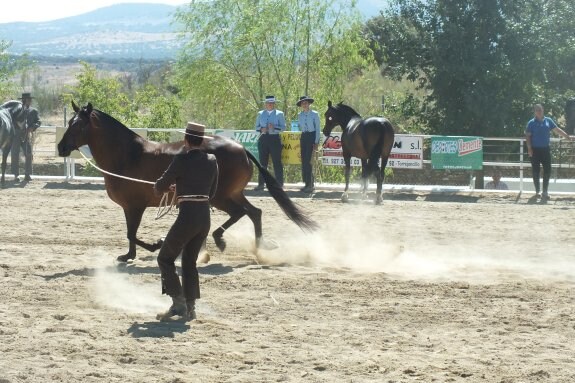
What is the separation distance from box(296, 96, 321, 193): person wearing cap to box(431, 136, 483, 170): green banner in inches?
97.4

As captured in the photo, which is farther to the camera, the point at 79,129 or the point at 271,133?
the point at 271,133

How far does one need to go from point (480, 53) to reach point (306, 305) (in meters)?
20.9

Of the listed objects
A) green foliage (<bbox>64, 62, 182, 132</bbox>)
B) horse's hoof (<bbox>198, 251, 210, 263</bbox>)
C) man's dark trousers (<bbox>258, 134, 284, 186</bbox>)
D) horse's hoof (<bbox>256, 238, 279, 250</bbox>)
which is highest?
green foliage (<bbox>64, 62, 182, 132</bbox>)

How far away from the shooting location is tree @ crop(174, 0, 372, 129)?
96.2 feet

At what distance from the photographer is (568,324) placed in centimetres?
811

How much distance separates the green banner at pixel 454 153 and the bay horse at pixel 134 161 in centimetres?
922

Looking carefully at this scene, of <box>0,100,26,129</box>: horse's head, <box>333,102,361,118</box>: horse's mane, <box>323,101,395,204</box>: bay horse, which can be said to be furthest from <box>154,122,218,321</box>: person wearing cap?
<box>0,100,26,129</box>: horse's head

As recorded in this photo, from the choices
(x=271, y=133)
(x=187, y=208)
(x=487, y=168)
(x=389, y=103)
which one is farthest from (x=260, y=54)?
(x=187, y=208)

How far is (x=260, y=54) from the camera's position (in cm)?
3000

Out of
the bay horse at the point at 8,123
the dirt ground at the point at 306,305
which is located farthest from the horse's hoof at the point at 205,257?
the bay horse at the point at 8,123

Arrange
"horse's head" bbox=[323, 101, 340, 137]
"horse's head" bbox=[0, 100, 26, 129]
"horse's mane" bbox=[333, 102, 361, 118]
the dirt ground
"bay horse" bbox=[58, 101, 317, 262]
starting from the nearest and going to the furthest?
1. the dirt ground
2. "bay horse" bbox=[58, 101, 317, 262]
3. "horse's mane" bbox=[333, 102, 361, 118]
4. "horse's head" bbox=[323, 101, 340, 137]
5. "horse's head" bbox=[0, 100, 26, 129]

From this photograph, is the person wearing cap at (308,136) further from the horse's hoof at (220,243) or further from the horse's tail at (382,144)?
the horse's hoof at (220,243)

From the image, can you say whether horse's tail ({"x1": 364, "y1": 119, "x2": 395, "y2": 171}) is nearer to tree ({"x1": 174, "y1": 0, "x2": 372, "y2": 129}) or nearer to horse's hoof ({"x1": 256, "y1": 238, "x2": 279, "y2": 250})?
horse's hoof ({"x1": 256, "y1": 238, "x2": 279, "y2": 250})

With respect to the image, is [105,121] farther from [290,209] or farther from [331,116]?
[331,116]
